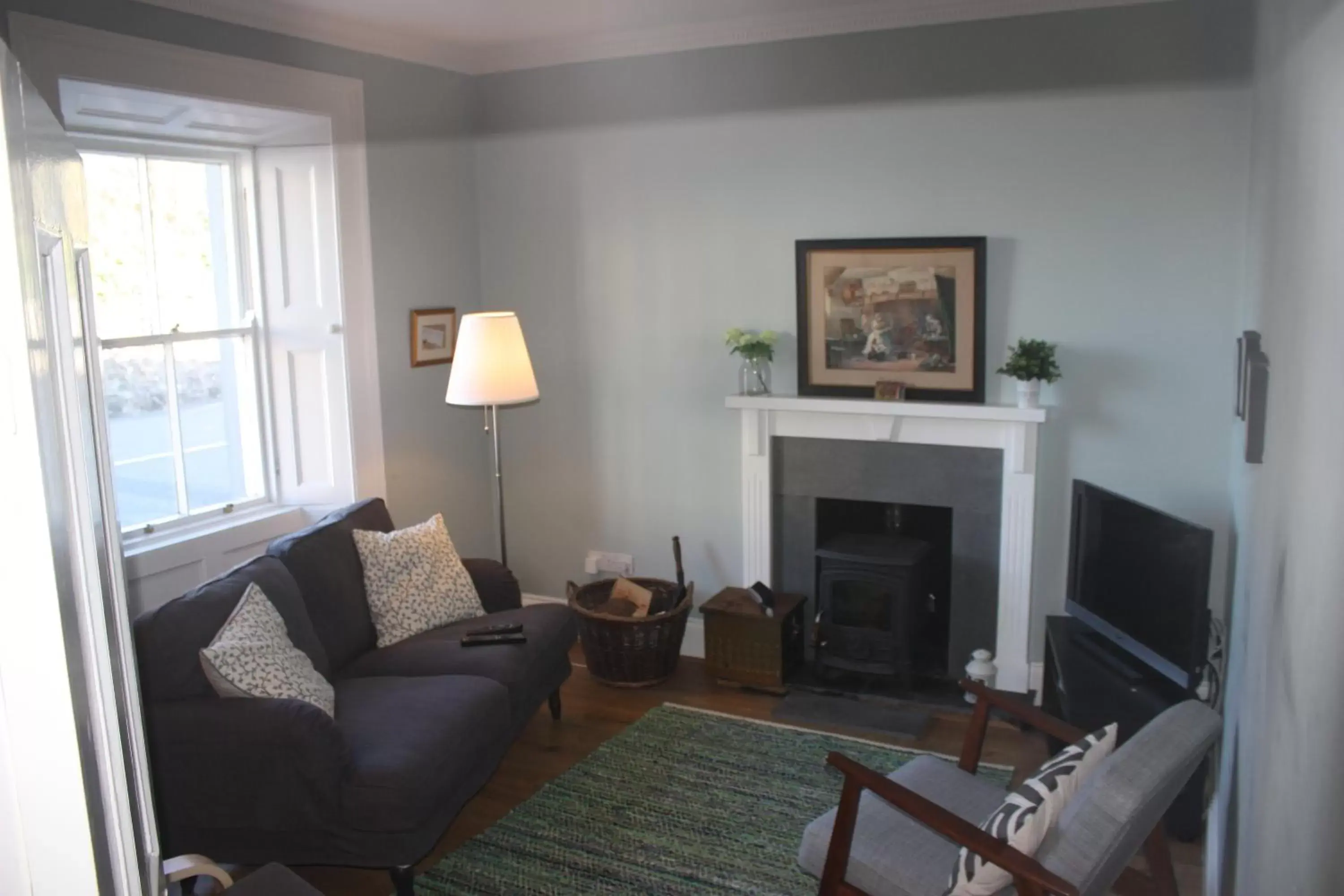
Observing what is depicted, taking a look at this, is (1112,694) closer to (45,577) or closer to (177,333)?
(45,577)

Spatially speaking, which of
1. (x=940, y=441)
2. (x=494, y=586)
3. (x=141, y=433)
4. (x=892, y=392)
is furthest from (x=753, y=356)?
(x=141, y=433)

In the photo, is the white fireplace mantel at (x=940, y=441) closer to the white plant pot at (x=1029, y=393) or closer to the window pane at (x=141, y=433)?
the white plant pot at (x=1029, y=393)

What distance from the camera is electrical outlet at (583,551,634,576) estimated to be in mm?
5043

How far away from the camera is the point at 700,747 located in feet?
13.0

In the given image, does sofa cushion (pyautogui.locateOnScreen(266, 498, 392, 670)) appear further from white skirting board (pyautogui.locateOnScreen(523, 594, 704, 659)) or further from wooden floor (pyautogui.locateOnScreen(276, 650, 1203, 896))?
white skirting board (pyautogui.locateOnScreen(523, 594, 704, 659))

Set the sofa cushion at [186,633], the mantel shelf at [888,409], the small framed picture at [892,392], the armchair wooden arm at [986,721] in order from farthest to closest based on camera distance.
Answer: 1. the small framed picture at [892,392]
2. the mantel shelf at [888,409]
3. the sofa cushion at [186,633]
4. the armchair wooden arm at [986,721]

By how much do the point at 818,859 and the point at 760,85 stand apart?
122 inches

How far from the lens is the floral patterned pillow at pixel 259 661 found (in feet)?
9.36

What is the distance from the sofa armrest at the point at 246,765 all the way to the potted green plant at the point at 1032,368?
2.68m

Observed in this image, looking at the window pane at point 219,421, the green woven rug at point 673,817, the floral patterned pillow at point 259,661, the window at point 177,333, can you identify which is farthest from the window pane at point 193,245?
the green woven rug at point 673,817

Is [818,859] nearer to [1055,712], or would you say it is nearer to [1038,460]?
[1055,712]

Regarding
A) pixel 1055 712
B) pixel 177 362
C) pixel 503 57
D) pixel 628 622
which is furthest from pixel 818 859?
pixel 503 57

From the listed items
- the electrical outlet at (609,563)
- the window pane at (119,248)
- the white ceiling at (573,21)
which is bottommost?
the electrical outlet at (609,563)

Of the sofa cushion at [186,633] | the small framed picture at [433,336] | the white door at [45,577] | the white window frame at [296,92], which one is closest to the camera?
the white door at [45,577]
